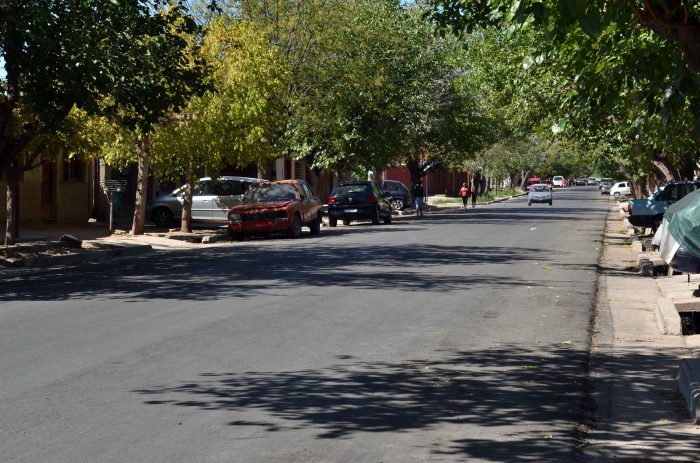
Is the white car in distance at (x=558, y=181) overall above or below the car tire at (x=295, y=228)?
above

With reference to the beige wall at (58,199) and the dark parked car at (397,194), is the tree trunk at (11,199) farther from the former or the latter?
the dark parked car at (397,194)

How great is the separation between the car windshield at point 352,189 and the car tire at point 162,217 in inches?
263

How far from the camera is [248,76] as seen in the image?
30781mm

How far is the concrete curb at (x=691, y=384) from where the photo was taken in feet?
25.7

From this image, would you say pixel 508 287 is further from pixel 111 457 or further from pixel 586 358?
pixel 111 457

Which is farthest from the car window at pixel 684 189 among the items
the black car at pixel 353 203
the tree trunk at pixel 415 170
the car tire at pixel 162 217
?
the tree trunk at pixel 415 170

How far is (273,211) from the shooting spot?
96.6 ft

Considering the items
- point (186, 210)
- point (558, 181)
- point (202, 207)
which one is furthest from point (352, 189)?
point (558, 181)

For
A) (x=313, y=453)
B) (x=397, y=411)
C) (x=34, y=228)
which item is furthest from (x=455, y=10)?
(x=34, y=228)

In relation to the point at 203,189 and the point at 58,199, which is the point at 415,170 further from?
the point at 58,199

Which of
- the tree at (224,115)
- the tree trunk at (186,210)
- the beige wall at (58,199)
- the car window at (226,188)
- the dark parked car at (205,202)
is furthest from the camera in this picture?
the car window at (226,188)

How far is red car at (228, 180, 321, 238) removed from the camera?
2948 centimetres

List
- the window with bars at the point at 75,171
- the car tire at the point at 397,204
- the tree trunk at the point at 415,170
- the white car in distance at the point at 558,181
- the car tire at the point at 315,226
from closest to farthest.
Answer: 1. the car tire at the point at 315,226
2. the window with bars at the point at 75,171
3. the car tire at the point at 397,204
4. the tree trunk at the point at 415,170
5. the white car in distance at the point at 558,181

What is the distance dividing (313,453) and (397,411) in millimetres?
1417
